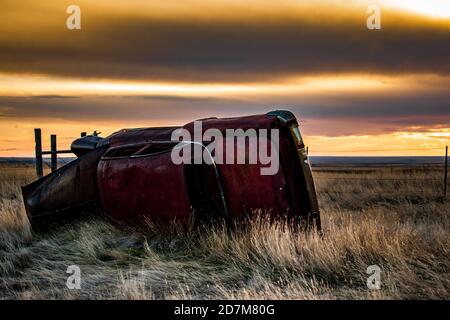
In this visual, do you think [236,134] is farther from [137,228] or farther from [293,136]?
[137,228]

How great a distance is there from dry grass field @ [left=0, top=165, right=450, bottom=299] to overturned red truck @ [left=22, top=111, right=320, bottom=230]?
0.95 feet

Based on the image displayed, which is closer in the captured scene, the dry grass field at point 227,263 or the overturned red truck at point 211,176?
the dry grass field at point 227,263

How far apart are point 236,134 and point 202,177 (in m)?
0.77

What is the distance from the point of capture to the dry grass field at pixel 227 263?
551 cm

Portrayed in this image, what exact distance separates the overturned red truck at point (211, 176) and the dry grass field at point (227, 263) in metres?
0.29

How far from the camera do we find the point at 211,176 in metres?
7.55

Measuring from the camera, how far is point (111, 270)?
6578 millimetres

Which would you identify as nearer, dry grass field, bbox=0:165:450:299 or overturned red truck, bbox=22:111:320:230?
dry grass field, bbox=0:165:450:299

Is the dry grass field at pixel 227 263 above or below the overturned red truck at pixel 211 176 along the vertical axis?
below

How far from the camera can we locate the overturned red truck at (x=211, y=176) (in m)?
7.46

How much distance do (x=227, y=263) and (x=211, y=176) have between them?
1422 mm

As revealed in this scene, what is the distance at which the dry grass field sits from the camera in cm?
551
